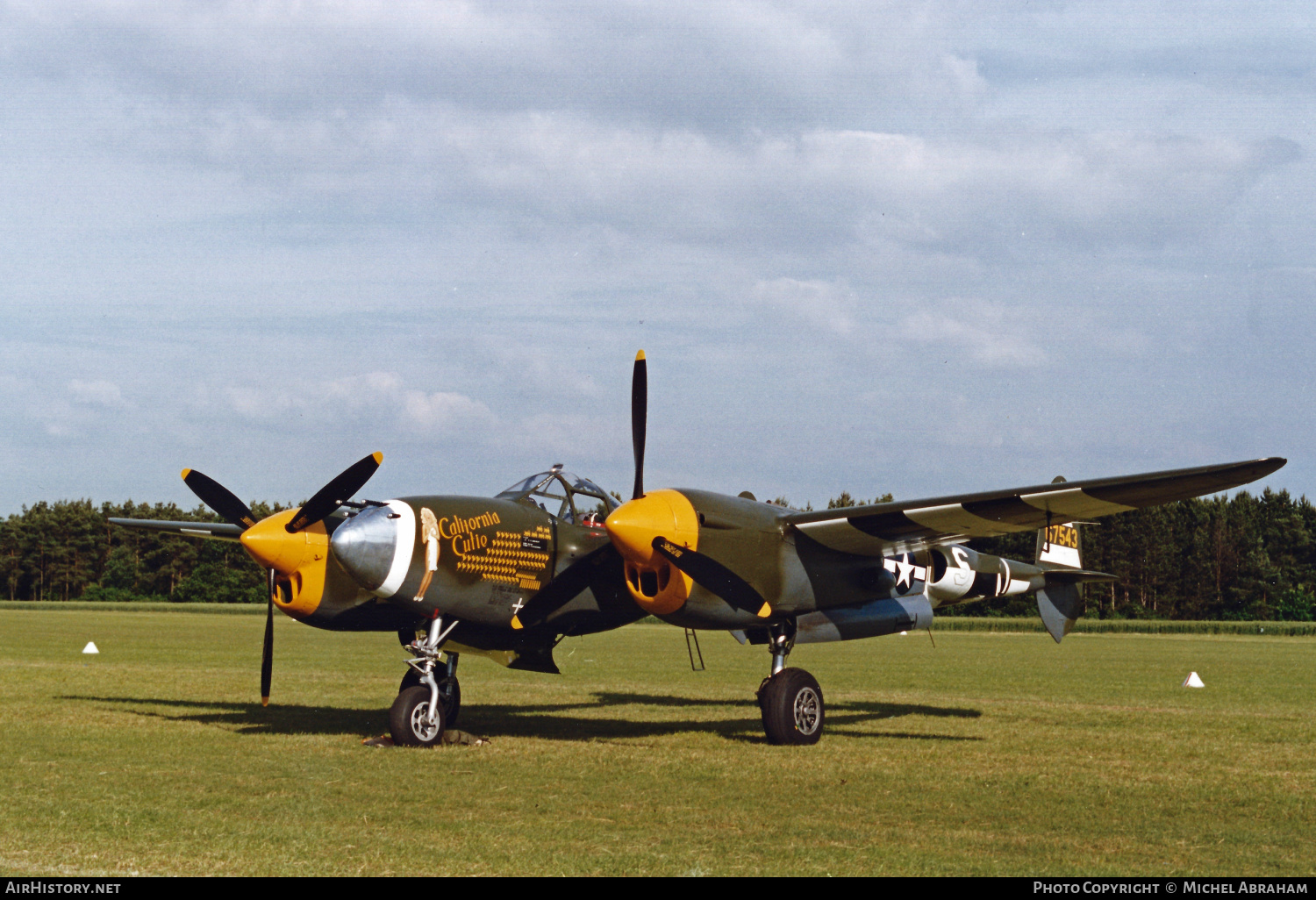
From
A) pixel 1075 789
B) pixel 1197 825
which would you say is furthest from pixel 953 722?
pixel 1197 825

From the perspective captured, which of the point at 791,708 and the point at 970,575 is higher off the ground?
the point at 970,575

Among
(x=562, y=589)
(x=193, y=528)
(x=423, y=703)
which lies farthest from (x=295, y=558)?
(x=193, y=528)

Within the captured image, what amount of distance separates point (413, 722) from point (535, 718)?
4648 mm

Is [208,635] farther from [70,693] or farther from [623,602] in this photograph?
[623,602]

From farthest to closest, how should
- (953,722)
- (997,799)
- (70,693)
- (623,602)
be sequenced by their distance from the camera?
1. (70,693)
2. (953,722)
3. (623,602)
4. (997,799)

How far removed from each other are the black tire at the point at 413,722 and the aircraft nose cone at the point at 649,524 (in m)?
3.35

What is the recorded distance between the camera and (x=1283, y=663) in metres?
37.8

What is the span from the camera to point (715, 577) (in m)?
14.8

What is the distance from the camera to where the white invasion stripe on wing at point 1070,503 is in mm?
14453

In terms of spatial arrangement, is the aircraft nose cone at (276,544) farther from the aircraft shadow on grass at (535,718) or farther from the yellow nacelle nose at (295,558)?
the aircraft shadow on grass at (535,718)

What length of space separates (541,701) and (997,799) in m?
12.6

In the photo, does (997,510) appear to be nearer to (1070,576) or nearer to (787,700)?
(787,700)

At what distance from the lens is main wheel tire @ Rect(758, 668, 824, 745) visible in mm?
15570

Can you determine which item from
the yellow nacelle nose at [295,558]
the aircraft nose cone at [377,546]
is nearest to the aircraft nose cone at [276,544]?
the yellow nacelle nose at [295,558]
